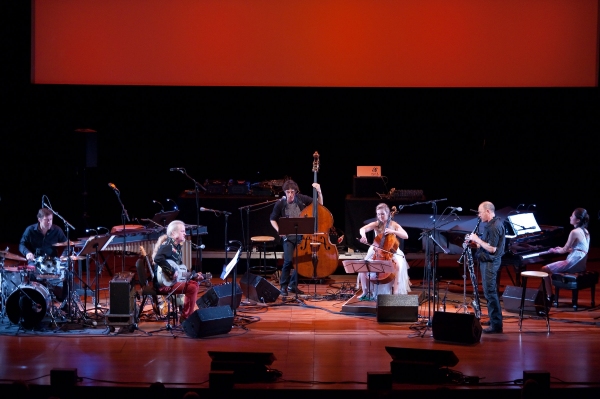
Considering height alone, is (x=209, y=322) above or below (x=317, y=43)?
below

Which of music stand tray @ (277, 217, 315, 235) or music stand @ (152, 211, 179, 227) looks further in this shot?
music stand @ (152, 211, 179, 227)

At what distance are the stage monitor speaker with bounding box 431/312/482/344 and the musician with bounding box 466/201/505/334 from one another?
40 cm

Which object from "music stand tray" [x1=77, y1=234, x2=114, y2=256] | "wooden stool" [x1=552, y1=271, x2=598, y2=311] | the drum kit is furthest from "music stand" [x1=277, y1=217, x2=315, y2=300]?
"wooden stool" [x1=552, y1=271, x2=598, y2=311]

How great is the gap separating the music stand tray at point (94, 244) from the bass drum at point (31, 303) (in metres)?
0.60

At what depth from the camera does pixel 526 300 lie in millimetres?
9984

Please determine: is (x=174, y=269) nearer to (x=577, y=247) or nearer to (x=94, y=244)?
(x=94, y=244)

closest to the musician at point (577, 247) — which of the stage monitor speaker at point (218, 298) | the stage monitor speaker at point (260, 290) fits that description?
the stage monitor speaker at point (260, 290)

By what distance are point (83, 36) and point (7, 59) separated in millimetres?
1310

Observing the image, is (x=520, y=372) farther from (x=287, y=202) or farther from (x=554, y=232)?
(x=287, y=202)

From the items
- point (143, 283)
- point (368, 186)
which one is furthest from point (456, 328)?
point (368, 186)

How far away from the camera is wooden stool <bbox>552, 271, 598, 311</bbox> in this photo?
10141mm

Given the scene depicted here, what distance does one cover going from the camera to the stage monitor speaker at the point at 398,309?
9625 millimetres

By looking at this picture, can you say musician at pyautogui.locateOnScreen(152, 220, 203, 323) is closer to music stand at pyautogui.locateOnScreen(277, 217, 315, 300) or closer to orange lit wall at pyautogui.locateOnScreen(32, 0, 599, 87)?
music stand at pyautogui.locateOnScreen(277, 217, 315, 300)

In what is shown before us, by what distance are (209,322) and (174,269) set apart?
79cm
